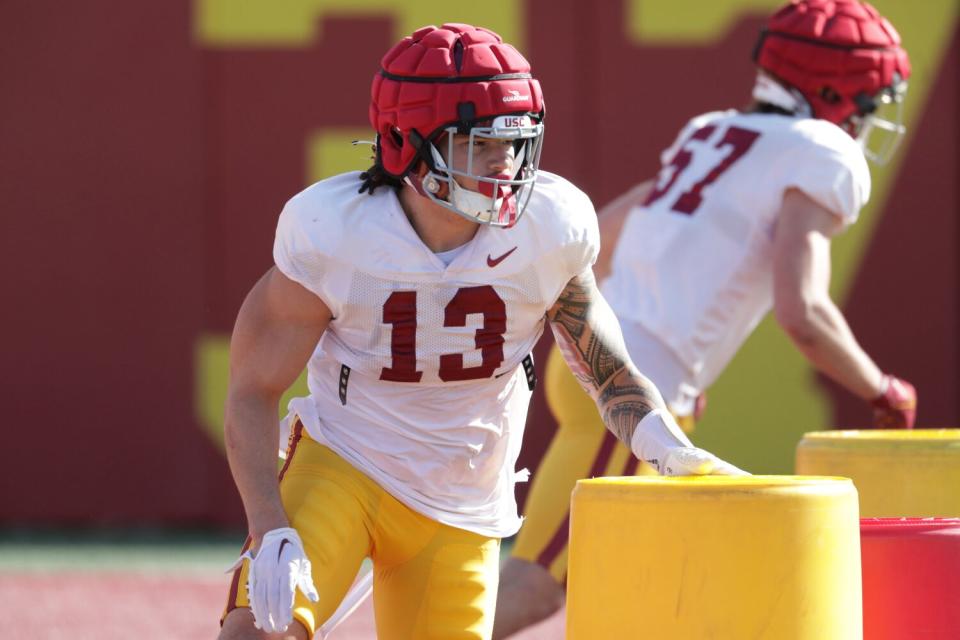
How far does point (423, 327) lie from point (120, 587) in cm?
377

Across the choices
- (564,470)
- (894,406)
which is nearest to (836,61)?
(894,406)

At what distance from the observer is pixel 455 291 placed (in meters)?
3.43

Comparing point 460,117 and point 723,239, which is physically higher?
point 460,117

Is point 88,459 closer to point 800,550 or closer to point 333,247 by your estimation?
point 333,247

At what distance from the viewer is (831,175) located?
445 centimetres

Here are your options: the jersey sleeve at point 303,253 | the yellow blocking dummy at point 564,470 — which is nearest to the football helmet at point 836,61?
the yellow blocking dummy at point 564,470

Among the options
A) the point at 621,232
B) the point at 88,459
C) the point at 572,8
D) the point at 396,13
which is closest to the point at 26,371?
the point at 88,459

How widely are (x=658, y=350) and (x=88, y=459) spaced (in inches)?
168

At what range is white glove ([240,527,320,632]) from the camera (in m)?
3.11

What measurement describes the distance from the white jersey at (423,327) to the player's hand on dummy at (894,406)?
145 cm

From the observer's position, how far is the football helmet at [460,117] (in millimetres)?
3375

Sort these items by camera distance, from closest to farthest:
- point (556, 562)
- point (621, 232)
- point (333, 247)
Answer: point (333, 247) < point (556, 562) < point (621, 232)

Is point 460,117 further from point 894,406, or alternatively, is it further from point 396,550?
point 894,406

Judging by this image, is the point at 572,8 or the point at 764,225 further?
the point at 572,8
